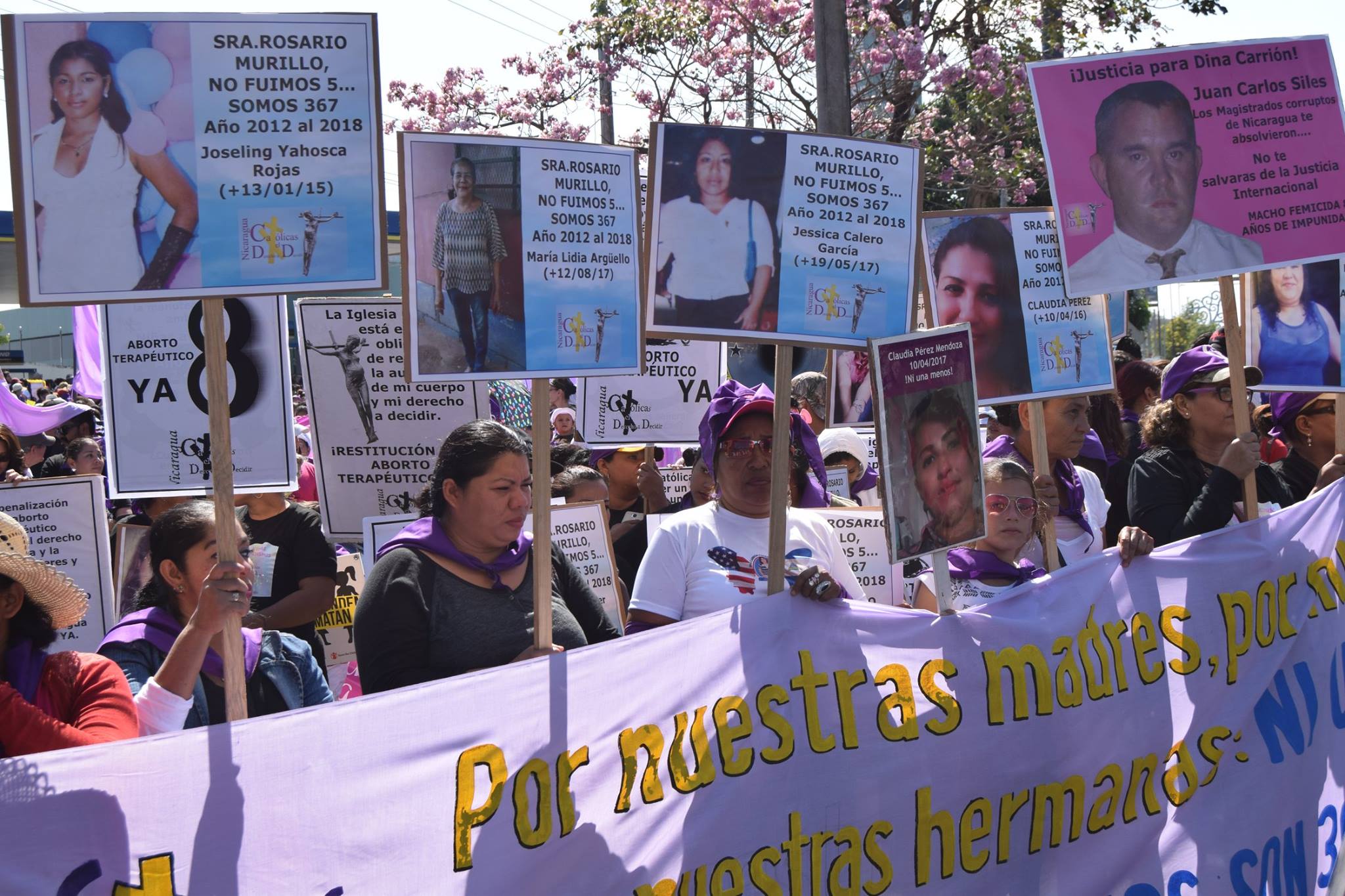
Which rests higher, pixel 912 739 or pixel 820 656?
pixel 820 656

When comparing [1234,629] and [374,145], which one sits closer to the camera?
[374,145]

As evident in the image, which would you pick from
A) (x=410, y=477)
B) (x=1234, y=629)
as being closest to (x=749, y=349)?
(x=410, y=477)

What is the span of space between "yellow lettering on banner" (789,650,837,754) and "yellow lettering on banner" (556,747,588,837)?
2.09 feet

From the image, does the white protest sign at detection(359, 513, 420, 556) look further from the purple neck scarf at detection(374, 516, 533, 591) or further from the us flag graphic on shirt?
the us flag graphic on shirt

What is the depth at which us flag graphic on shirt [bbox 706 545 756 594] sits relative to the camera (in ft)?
12.6

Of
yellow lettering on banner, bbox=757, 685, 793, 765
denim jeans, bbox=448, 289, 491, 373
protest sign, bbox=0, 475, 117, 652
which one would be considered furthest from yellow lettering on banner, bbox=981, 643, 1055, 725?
protest sign, bbox=0, 475, 117, 652

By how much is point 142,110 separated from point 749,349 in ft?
18.0

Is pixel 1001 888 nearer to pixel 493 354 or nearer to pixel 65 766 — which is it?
pixel 493 354

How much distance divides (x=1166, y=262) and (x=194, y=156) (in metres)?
3.00

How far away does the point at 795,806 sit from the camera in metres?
3.35

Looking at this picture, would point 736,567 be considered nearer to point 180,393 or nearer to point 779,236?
point 779,236

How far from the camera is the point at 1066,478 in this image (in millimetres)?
5023

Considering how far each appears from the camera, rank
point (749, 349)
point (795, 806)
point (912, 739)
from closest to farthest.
Answer: point (795, 806) < point (912, 739) < point (749, 349)

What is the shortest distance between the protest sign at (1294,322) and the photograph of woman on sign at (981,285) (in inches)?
37.4
